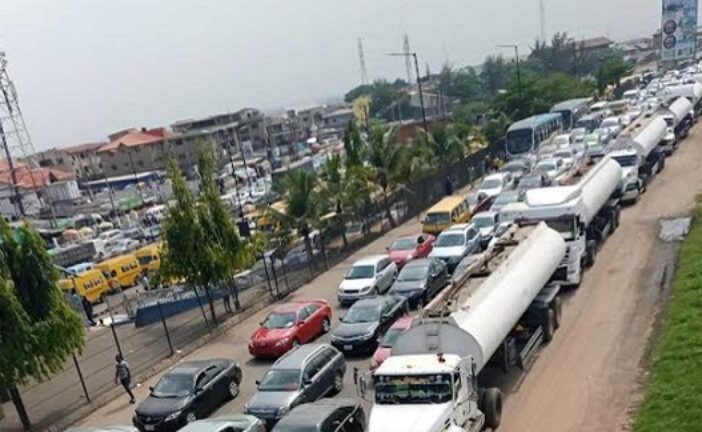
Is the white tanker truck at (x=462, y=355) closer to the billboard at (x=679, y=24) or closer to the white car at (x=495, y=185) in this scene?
the white car at (x=495, y=185)

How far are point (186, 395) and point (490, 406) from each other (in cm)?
770

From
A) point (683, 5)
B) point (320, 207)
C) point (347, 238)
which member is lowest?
point (347, 238)

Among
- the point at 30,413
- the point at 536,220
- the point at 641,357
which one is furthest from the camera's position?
the point at 536,220

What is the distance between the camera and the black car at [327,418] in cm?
1327

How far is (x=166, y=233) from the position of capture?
25391 mm

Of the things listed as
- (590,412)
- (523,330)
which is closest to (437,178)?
(523,330)

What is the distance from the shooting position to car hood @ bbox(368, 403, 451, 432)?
12.0 metres

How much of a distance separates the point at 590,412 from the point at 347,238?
2344 cm

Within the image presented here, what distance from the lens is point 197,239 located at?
25.2 meters

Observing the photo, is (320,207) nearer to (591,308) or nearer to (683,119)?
(591,308)

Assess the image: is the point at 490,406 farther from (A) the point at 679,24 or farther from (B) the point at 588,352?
(A) the point at 679,24

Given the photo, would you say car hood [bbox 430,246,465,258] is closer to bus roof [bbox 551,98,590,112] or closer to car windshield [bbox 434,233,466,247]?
car windshield [bbox 434,233,466,247]

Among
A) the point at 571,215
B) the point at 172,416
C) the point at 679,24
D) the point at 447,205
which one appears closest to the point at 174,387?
the point at 172,416

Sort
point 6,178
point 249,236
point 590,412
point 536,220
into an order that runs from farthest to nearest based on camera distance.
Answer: point 6,178 → point 249,236 → point 536,220 → point 590,412
